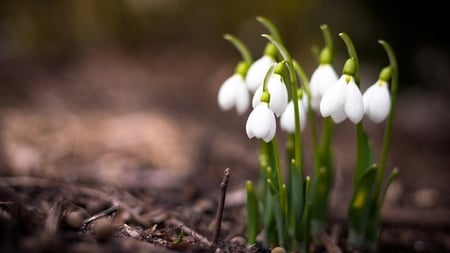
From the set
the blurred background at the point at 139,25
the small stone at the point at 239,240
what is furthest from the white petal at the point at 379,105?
the blurred background at the point at 139,25

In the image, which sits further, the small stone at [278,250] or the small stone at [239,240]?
the small stone at [239,240]

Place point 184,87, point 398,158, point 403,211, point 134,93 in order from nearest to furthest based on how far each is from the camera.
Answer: point 403,211, point 398,158, point 134,93, point 184,87

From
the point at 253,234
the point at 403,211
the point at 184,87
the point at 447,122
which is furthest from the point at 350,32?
the point at 253,234

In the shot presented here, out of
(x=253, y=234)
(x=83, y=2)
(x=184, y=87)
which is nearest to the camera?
(x=253, y=234)

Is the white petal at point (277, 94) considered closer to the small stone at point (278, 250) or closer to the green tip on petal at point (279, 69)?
Result: the green tip on petal at point (279, 69)

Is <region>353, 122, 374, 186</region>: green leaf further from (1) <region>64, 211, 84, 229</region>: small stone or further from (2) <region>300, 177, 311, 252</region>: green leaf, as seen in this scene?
(1) <region>64, 211, 84, 229</region>: small stone

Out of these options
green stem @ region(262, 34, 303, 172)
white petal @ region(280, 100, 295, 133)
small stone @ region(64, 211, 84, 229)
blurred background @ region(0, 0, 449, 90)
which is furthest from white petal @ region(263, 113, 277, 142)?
blurred background @ region(0, 0, 449, 90)

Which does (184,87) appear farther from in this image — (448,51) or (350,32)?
(448,51)
